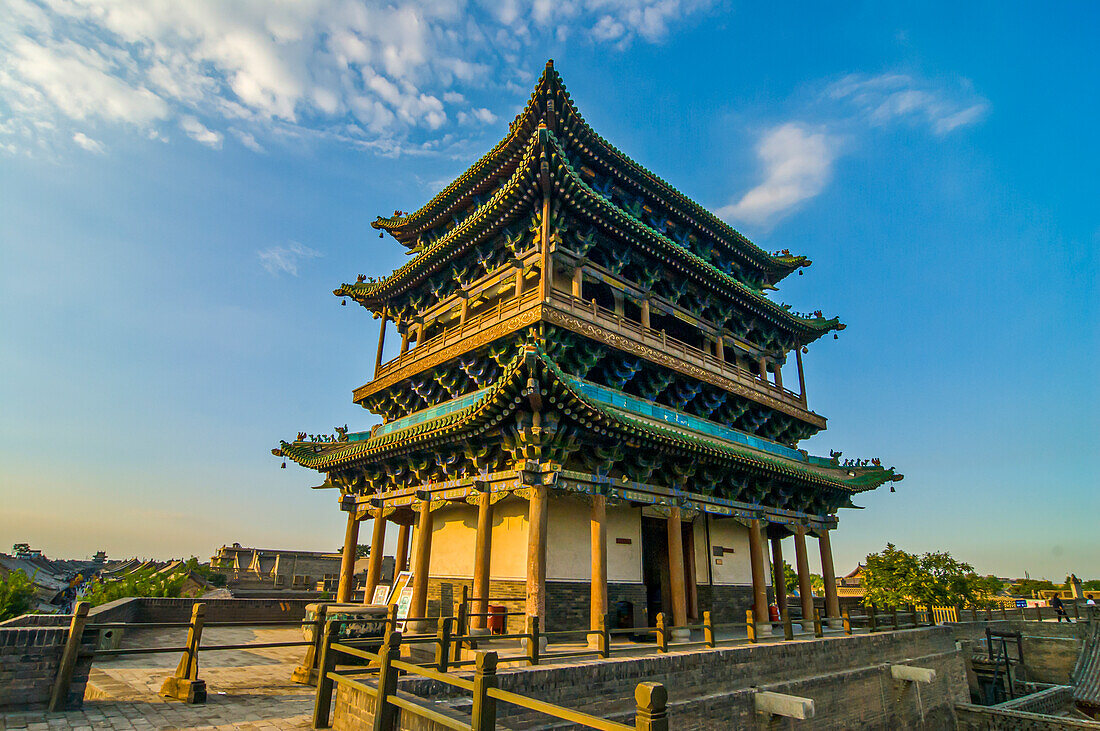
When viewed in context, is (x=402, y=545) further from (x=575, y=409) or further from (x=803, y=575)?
(x=803, y=575)

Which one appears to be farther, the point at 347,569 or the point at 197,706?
the point at 347,569

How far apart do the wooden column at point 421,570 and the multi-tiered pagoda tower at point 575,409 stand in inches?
3.2

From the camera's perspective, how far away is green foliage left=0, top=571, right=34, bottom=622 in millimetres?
19203

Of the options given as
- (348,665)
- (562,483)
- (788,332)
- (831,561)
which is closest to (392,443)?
(562,483)

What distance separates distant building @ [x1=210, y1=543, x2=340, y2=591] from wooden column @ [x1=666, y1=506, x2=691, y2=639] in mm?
32395

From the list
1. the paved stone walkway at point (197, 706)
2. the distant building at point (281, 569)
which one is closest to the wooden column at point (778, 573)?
the paved stone walkway at point (197, 706)

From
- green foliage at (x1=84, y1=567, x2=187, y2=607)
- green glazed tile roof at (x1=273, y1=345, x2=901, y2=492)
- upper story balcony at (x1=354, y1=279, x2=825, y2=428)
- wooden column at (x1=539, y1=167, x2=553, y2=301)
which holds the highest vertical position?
wooden column at (x1=539, y1=167, x2=553, y2=301)

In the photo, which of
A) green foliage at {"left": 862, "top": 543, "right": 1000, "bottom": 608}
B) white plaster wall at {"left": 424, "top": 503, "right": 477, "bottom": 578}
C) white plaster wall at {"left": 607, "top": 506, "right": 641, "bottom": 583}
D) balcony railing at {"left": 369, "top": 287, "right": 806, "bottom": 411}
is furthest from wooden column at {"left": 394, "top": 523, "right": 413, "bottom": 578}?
green foliage at {"left": 862, "top": 543, "right": 1000, "bottom": 608}

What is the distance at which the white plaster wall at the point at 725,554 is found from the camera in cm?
1923

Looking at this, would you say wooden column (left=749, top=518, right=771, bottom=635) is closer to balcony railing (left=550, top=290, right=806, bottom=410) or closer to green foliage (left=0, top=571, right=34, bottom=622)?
balcony railing (left=550, top=290, right=806, bottom=410)

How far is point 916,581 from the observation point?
35281 mm

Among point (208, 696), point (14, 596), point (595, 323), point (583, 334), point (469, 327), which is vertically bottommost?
point (208, 696)

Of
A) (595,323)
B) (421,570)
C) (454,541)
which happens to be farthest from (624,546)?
(595,323)

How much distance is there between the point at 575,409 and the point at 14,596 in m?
23.3
